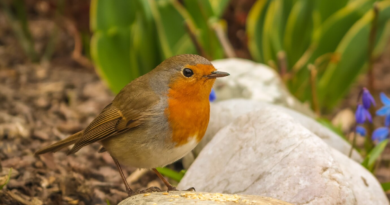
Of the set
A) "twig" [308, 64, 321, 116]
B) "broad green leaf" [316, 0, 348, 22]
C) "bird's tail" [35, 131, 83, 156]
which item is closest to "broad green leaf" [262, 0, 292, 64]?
"broad green leaf" [316, 0, 348, 22]

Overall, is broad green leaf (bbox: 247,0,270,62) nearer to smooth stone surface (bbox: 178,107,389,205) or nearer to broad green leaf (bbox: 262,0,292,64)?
broad green leaf (bbox: 262,0,292,64)

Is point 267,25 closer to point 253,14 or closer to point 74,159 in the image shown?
point 253,14

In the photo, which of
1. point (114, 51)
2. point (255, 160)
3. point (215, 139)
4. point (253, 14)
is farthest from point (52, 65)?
point (255, 160)

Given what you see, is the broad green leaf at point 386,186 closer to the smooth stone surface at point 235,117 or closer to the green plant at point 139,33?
the smooth stone surface at point 235,117

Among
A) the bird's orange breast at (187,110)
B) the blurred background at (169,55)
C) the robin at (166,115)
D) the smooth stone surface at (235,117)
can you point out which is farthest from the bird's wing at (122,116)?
the smooth stone surface at (235,117)

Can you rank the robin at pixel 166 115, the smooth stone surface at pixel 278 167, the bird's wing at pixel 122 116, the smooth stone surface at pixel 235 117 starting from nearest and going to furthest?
the smooth stone surface at pixel 278 167 → the robin at pixel 166 115 → the bird's wing at pixel 122 116 → the smooth stone surface at pixel 235 117

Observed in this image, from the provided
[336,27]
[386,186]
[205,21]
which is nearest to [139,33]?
[205,21]

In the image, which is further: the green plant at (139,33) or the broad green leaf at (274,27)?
the broad green leaf at (274,27)
